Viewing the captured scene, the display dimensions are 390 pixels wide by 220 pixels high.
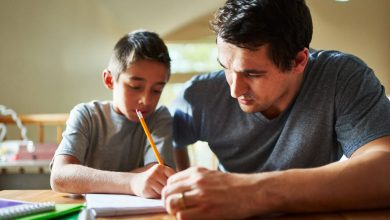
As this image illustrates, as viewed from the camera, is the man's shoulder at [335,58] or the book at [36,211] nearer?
the book at [36,211]

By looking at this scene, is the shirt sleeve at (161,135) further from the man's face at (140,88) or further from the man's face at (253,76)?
the man's face at (253,76)

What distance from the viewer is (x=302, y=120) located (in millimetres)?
991

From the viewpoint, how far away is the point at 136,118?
43.8 inches

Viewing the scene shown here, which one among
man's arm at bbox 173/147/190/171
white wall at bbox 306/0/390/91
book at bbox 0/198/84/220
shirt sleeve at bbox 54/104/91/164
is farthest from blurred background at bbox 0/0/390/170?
book at bbox 0/198/84/220

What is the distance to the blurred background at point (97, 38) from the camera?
2.98 meters

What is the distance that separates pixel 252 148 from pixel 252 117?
0.08 meters

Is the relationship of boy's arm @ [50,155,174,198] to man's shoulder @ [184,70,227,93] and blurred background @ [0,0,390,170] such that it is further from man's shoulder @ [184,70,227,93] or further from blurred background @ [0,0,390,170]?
blurred background @ [0,0,390,170]

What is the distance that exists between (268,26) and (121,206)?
48 cm


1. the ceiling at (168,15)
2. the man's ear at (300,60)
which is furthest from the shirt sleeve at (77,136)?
the ceiling at (168,15)

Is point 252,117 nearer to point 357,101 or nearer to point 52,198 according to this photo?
point 357,101

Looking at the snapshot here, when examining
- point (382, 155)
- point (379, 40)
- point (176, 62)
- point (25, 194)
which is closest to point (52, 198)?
point (25, 194)

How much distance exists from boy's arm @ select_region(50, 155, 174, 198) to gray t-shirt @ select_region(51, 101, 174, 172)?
0.41 feet

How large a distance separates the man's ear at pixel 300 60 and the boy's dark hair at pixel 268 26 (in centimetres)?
1

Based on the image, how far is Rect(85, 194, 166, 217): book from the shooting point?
26.2 inches
